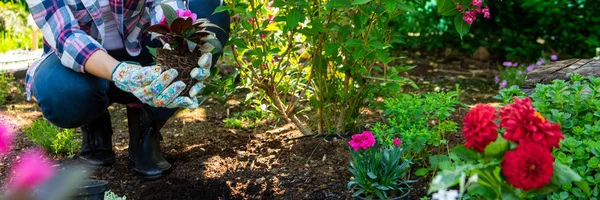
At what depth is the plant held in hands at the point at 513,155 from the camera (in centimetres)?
138

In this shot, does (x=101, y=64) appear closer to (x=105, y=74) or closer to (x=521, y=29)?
(x=105, y=74)

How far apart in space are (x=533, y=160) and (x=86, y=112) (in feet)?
5.27

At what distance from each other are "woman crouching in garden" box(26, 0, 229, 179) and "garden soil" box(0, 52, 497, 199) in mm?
113

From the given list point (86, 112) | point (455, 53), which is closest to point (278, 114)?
point (86, 112)

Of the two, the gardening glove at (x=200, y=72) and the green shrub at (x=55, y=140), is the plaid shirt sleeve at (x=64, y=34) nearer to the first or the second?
the gardening glove at (x=200, y=72)

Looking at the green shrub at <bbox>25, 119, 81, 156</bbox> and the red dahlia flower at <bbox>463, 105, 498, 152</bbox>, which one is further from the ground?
the red dahlia flower at <bbox>463, 105, 498, 152</bbox>

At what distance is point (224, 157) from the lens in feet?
9.02

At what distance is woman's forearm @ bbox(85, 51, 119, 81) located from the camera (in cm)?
219

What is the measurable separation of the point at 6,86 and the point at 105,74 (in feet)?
6.94

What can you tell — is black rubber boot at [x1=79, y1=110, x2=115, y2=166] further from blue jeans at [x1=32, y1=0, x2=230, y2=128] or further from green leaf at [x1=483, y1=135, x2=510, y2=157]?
green leaf at [x1=483, y1=135, x2=510, y2=157]

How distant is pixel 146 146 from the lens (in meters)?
2.59

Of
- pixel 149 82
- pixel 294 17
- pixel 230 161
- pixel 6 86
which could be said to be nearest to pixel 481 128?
pixel 294 17

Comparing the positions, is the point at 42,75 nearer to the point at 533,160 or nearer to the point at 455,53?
the point at 533,160

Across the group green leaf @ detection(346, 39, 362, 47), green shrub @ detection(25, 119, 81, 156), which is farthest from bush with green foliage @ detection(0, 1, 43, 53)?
green leaf @ detection(346, 39, 362, 47)
